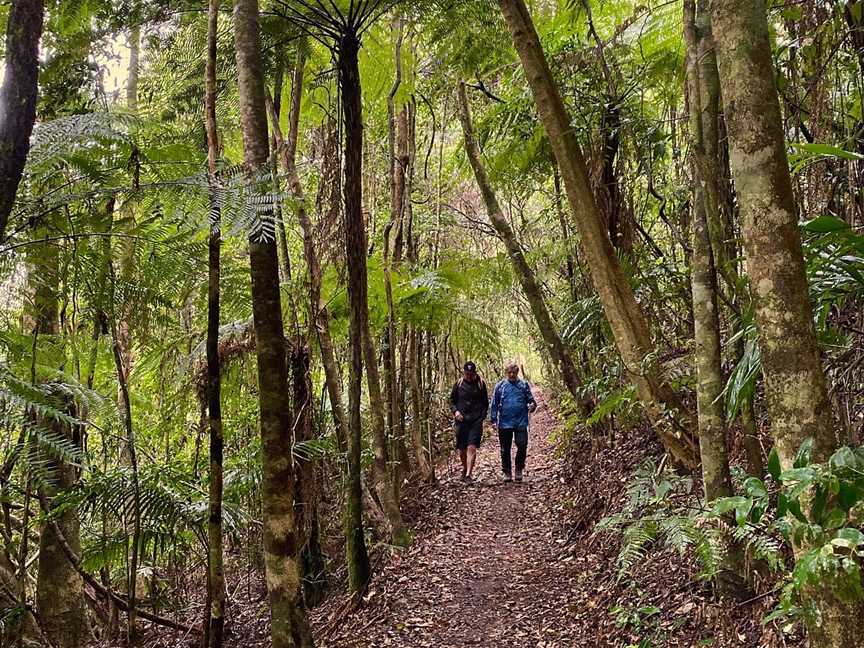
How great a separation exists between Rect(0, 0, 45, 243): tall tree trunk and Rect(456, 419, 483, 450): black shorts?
7.09 m

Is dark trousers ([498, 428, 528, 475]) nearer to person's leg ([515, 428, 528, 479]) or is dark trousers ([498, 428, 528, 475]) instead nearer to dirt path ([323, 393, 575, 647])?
person's leg ([515, 428, 528, 479])

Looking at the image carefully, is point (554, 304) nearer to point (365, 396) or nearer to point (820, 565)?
point (365, 396)

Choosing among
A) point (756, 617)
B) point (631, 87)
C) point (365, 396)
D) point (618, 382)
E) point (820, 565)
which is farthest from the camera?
point (365, 396)

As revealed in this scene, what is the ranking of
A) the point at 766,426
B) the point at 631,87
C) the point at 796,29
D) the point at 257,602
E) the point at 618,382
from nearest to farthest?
the point at 796,29
the point at 766,426
the point at 631,87
the point at 618,382
the point at 257,602

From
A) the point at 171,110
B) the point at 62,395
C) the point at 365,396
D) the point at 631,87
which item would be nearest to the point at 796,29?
the point at 631,87

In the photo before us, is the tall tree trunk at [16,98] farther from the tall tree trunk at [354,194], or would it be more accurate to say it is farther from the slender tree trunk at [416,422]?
the slender tree trunk at [416,422]

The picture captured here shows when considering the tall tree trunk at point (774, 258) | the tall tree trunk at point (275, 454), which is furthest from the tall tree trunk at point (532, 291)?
the tall tree trunk at point (774, 258)

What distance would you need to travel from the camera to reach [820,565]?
1.32 metres

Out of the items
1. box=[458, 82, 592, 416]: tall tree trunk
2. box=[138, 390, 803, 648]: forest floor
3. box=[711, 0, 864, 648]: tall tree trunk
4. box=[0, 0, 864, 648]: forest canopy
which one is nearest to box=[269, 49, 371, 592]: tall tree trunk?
box=[0, 0, 864, 648]: forest canopy

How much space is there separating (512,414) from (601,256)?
5.31m

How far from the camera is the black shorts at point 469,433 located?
28.1ft

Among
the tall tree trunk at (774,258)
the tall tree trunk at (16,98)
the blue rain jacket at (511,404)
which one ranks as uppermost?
the tall tree trunk at (16,98)

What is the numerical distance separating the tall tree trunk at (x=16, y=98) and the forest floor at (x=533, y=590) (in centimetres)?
331

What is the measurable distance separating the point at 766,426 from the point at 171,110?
4771 millimetres
